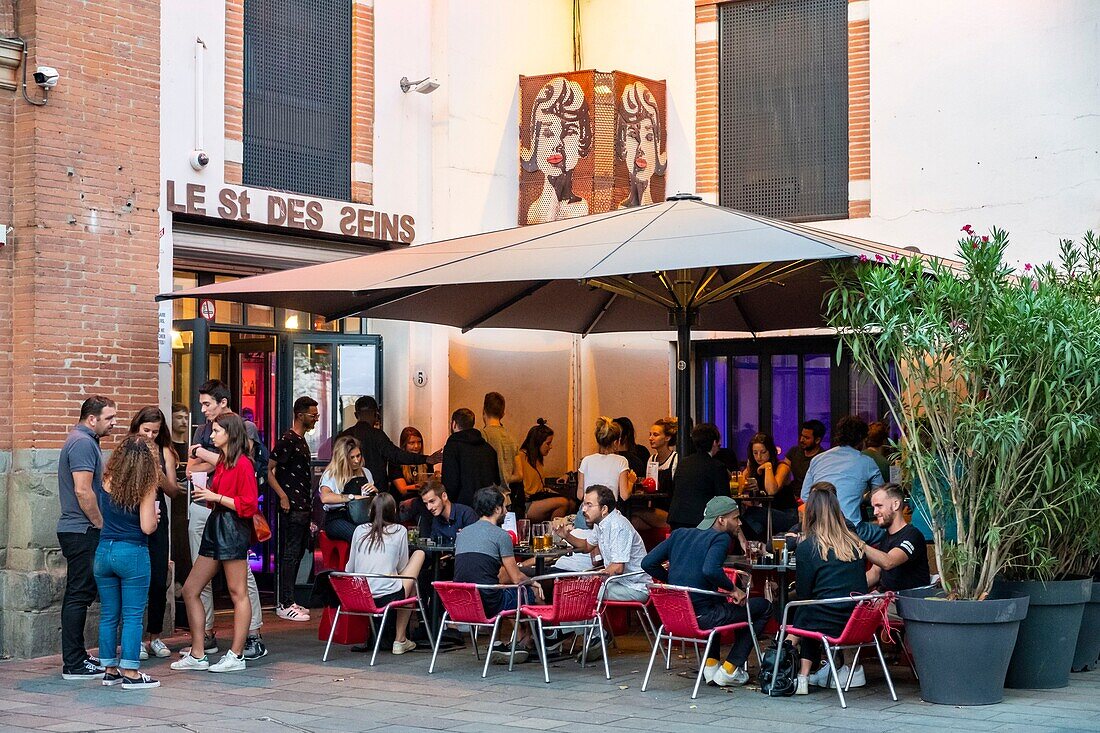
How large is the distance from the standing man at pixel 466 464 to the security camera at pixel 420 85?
3707mm

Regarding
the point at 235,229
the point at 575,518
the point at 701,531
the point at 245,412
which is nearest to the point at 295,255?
the point at 235,229

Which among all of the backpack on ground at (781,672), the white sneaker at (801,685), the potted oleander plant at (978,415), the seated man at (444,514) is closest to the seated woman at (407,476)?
the seated man at (444,514)

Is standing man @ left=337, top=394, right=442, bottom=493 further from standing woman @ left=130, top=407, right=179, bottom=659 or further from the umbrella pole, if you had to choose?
the umbrella pole

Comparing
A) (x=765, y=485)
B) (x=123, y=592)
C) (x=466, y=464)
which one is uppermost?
(x=466, y=464)

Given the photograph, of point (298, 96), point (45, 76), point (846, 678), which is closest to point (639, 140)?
point (298, 96)

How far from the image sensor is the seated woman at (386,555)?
970 cm

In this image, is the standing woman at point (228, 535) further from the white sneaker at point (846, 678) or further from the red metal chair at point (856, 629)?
the white sneaker at point (846, 678)

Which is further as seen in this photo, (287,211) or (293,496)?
(287,211)

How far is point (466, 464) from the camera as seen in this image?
11758mm

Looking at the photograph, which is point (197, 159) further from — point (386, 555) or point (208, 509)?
point (386, 555)

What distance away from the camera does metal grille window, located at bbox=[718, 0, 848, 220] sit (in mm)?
14867

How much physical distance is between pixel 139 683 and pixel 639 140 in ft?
28.0

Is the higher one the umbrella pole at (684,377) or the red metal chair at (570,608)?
the umbrella pole at (684,377)

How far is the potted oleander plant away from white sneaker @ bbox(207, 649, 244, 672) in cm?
431
